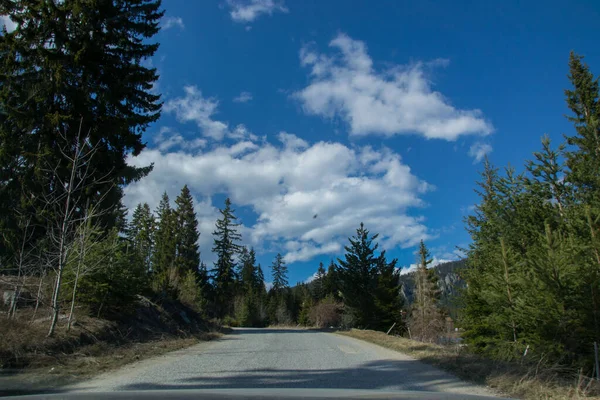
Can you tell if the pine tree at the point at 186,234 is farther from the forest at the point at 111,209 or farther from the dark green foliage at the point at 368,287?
the forest at the point at 111,209

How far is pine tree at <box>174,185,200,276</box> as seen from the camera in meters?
50.7

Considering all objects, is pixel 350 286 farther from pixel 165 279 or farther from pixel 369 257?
pixel 165 279

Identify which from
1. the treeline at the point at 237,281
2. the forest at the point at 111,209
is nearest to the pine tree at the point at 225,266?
the treeline at the point at 237,281

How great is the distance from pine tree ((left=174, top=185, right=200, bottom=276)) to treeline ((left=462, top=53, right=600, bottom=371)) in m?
39.6

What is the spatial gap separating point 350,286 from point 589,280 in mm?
33095

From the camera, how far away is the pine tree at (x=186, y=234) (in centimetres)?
5069

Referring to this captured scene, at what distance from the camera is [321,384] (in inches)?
275

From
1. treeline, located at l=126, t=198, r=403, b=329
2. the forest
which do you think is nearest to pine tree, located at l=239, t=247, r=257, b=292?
treeline, located at l=126, t=198, r=403, b=329

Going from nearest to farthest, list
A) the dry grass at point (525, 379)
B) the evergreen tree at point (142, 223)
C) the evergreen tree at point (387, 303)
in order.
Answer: the dry grass at point (525, 379) < the evergreen tree at point (387, 303) < the evergreen tree at point (142, 223)

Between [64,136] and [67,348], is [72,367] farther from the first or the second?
→ [64,136]

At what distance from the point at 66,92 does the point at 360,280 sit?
110 ft

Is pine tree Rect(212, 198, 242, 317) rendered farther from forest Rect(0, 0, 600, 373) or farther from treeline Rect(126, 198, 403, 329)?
forest Rect(0, 0, 600, 373)

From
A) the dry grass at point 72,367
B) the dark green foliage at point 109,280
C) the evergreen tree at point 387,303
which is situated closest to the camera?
the dry grass at point 72,367

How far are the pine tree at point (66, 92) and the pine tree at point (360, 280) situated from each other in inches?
1102
